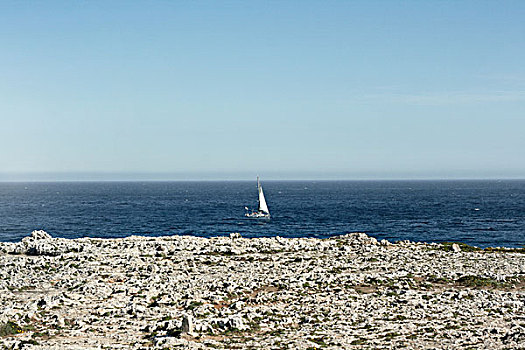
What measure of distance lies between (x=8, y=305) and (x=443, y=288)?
2475cm

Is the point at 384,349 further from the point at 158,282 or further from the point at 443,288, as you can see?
the point at 158,282

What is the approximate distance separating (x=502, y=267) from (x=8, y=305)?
32751 mm

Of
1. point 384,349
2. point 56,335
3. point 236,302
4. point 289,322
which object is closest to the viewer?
point 384,349

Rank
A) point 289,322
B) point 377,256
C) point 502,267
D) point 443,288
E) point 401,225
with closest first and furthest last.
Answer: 1. point 289,322
2. point 443,288
3. point 502,267
4. point 377,256
5. point 401,225

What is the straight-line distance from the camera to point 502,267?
37531 mm

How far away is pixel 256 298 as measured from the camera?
28016mm

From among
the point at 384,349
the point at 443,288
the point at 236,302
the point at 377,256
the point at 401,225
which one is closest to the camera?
the point at 384,349

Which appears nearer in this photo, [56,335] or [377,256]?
[56,335]

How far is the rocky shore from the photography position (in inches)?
850

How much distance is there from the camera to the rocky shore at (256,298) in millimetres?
21578

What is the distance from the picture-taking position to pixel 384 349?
1998cm

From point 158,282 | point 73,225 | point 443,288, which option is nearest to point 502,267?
point 443,288

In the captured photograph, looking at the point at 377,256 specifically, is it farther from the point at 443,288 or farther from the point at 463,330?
the point at 463,330

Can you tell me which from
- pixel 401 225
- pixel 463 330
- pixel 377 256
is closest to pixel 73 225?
pixel 401 225
